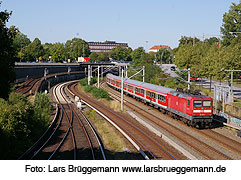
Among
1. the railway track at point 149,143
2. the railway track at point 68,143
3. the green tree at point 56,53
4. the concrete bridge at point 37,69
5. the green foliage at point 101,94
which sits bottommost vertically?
the railway track at point 149,143

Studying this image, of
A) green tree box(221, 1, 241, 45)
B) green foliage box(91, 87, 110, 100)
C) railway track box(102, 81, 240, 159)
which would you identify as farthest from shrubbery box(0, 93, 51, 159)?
green tree box(221, 1, 241, 45)

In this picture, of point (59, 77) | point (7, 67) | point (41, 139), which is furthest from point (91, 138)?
point (59, 77)

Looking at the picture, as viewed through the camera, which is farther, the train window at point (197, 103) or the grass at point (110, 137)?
the train window at point (197, 103)

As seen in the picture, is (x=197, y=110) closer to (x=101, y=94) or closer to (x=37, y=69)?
(x=101, y=94)

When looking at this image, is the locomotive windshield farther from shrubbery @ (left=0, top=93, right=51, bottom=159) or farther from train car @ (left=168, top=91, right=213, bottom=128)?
shrubbery @ (left=0, top=93, right=51, bottom=159)

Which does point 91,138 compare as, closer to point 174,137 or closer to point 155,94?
point 174,137

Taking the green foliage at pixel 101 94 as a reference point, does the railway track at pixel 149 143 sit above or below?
below

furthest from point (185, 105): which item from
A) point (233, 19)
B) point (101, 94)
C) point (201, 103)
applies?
point (233, 19)

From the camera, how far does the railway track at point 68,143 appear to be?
17.5 meters

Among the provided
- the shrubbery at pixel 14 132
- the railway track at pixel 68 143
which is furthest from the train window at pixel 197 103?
the shrubbery at pixel 14 132

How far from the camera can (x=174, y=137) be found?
22.7 metres

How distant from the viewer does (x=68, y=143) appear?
20781 mm

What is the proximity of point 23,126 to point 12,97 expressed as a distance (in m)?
9.50

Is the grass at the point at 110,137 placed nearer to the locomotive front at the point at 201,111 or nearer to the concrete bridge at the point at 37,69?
the locomotive front at the point at 201,111
